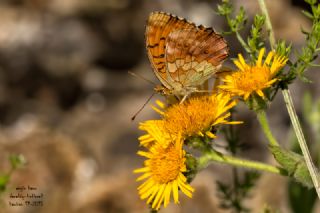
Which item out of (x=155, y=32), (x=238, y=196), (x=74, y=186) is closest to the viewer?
(x=155, y=32)

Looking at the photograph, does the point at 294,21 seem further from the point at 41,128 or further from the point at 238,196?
the point at 238,196

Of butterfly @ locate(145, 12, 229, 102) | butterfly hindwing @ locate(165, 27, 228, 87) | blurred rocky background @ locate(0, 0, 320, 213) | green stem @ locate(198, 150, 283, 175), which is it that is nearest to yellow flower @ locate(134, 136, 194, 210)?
green stem @ locate(198, 150, 283, 175)

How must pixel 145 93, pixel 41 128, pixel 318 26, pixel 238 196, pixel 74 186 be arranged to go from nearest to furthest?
pixel 318 26 < pixel 238 196 < pixel 74 186 < pixel 41 128 < pixel 145 93

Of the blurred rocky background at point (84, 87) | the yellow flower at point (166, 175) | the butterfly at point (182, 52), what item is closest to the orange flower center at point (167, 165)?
the yellow flower at point (166, 175)

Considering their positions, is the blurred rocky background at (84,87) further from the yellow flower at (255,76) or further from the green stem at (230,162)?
the yellow flower at (255,76)

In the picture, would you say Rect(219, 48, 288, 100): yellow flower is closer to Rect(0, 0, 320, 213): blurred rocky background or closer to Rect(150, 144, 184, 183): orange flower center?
Rect(150, 144, 184, 183): orange flower center

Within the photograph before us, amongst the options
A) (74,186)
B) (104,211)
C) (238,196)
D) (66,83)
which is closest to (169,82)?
(238,196)

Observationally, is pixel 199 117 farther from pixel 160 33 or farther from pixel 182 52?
pixel 160 33
